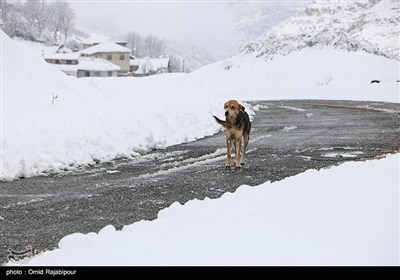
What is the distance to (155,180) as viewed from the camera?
8445 millimetres

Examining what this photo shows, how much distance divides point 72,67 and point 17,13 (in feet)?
189

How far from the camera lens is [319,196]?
6109 millimetres

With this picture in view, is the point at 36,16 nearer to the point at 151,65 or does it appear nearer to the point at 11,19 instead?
the point at 11,19

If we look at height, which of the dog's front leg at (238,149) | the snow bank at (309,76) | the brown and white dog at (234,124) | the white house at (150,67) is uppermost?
the white house at (150,67)

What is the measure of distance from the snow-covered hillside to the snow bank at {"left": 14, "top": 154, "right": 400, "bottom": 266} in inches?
1675

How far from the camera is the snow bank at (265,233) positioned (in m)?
4.17

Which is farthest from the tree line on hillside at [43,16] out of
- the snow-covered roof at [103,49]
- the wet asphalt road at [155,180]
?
the wet asphalt road at [155,180]

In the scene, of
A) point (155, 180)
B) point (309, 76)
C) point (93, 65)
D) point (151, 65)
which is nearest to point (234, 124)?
point (155, 180)

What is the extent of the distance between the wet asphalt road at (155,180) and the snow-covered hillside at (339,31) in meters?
35.0

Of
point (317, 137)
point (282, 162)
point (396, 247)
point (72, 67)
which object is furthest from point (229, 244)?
point (72, 67)

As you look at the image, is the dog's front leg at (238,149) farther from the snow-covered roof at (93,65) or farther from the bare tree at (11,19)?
the bare tree at (11,19)

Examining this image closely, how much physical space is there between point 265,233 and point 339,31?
47709mm

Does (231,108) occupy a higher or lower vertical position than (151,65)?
lower
